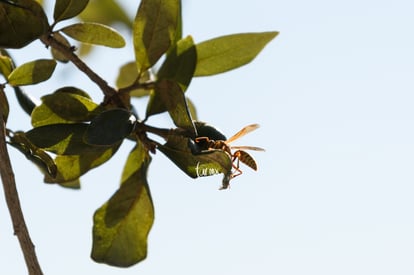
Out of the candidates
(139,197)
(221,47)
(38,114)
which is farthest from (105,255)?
(221,47)

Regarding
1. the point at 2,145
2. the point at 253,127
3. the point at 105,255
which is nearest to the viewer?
the point at 2,145

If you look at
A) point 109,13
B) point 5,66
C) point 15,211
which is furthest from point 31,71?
point 15,211

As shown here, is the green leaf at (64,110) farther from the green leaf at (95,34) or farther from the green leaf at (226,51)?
the green leaf at (226,51)

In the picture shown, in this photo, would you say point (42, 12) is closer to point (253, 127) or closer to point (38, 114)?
point (38, 114)

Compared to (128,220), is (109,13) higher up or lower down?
higher up

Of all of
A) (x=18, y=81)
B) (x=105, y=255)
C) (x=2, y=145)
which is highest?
(x=18, y=81)

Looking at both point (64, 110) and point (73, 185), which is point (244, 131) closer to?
point (64, 110)

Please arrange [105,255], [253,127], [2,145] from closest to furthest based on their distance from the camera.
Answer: [2,145] → [253,127] → [105,255]
